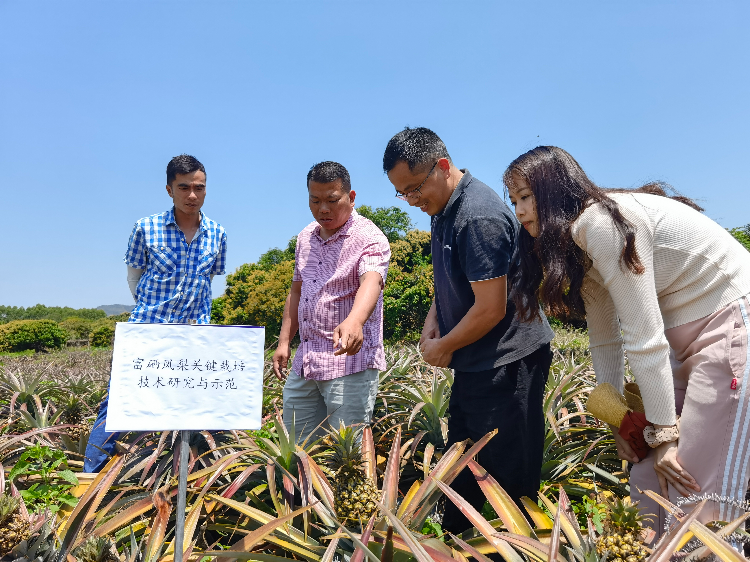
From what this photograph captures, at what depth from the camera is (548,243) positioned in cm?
168

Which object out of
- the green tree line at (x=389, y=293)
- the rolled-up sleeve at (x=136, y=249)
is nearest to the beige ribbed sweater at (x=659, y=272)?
the rolled-up sleeve at (x=136, y=249)

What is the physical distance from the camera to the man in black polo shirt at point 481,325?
1.94m

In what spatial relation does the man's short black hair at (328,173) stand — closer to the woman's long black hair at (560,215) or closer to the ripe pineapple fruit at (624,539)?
the woman's long black hair at (560,215)

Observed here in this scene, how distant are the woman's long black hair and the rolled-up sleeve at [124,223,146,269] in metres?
2.27

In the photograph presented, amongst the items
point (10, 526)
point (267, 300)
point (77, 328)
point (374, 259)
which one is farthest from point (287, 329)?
point (77, 328)

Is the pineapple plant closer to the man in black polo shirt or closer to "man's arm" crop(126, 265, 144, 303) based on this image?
the man in black polo shirt

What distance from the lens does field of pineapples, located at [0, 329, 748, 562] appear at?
4.41ft

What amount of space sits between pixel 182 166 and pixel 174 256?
0.55 metres

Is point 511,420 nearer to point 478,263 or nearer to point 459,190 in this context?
point 478,263

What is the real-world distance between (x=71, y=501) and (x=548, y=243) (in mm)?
2321

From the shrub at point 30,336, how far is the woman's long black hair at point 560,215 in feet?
65.8

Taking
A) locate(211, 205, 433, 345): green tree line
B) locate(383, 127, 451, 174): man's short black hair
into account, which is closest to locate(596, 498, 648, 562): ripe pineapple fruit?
locate(383, 127, 451, 174): man's short black hair

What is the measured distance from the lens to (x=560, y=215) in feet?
5.46

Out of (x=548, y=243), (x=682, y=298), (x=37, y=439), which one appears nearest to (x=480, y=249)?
(x=548, y=243)
